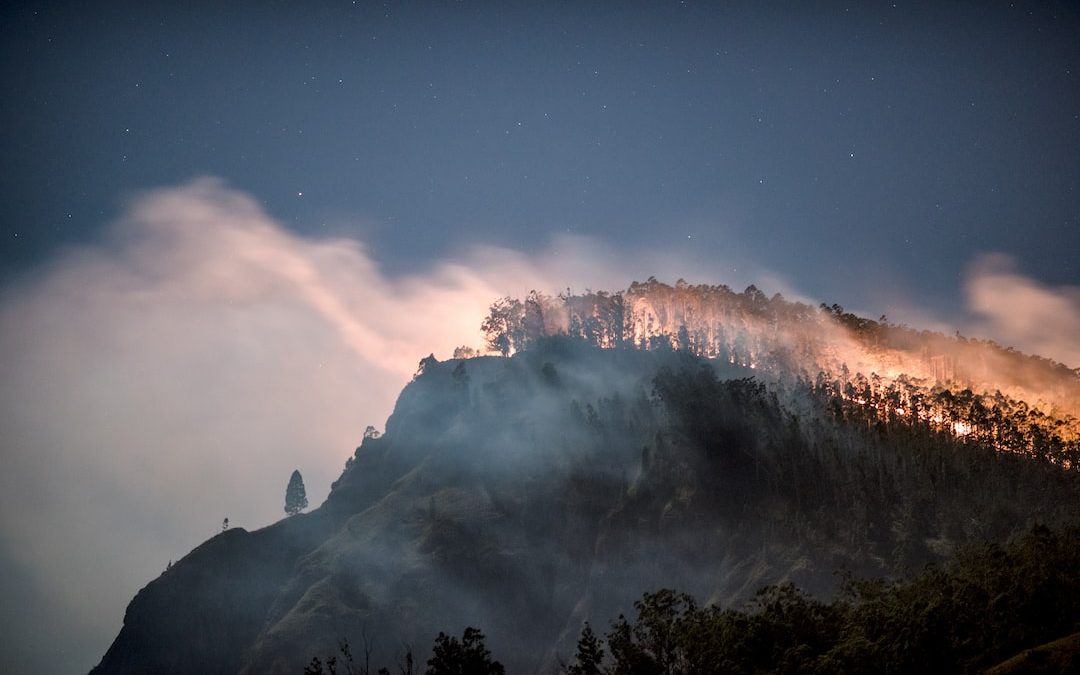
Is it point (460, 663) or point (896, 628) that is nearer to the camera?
point (896, 628)

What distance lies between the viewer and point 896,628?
82.2 m

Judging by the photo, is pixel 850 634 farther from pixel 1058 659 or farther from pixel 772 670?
pixel 1058 659

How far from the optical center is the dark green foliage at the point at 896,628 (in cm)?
8075

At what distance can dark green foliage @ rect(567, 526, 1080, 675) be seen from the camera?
265 ft

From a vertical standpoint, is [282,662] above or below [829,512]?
below

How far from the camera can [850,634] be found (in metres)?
84.7

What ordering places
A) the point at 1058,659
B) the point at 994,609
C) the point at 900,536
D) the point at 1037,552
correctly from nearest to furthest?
1. the point at 1058,659
2. the point at 994,609
3. the point at 1037,552
4. the point at 900,536

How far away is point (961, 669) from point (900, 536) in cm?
9500

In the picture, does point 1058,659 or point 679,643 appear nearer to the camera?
point 1058,659

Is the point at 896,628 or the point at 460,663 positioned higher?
the point at 460,663

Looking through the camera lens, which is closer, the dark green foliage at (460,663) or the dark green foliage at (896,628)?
the dark green foliage at (896,628)

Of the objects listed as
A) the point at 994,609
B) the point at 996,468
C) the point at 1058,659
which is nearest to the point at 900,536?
the point at 996,468

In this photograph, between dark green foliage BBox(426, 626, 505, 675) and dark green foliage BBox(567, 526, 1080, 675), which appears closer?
dark green foliage BBox(567, 526, 1080, 675)

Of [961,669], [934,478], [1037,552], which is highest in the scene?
[934,478]
